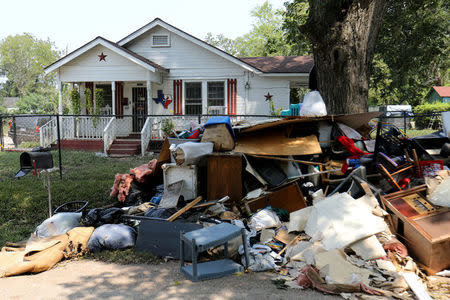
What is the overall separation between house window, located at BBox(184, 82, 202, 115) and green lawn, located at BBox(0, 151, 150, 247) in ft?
20.5

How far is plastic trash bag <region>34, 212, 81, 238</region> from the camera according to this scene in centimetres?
519

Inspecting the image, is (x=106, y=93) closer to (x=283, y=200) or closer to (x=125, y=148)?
(x=125, y=148)

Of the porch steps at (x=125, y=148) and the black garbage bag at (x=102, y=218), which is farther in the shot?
the porch steps at (x=125, y=148)

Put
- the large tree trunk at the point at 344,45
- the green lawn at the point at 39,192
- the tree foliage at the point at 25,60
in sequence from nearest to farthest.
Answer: the green lawn at the point at 39,192 → the large tree trunk at the point at 344,45 → the tree foliage at the point at 25,60

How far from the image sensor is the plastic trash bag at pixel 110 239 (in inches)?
189

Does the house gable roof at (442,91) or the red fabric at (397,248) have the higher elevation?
the house gable roof at (442,91)

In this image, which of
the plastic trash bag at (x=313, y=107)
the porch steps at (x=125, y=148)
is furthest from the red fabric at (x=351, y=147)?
the porch steps at (x=125, y=148)

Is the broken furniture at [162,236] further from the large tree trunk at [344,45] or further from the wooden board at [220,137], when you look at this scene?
the large tree trunk at [344,45]

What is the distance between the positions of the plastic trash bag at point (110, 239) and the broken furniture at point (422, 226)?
3354 mm

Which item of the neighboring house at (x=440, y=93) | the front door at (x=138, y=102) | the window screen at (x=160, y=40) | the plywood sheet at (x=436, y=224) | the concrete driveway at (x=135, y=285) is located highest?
the window screen at (x=160, y=40)

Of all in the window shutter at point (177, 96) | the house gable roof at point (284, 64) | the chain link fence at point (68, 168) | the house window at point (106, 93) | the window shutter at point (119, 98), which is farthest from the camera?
the house window at point (106, 93)

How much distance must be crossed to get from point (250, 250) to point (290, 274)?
0.64 m

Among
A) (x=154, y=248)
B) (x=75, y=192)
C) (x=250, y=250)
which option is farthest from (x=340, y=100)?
(x=75, y=192)

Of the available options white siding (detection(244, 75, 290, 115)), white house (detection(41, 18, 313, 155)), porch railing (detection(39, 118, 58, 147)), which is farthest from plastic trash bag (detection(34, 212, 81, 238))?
white siding (detection(244, 75, 290, 115))
